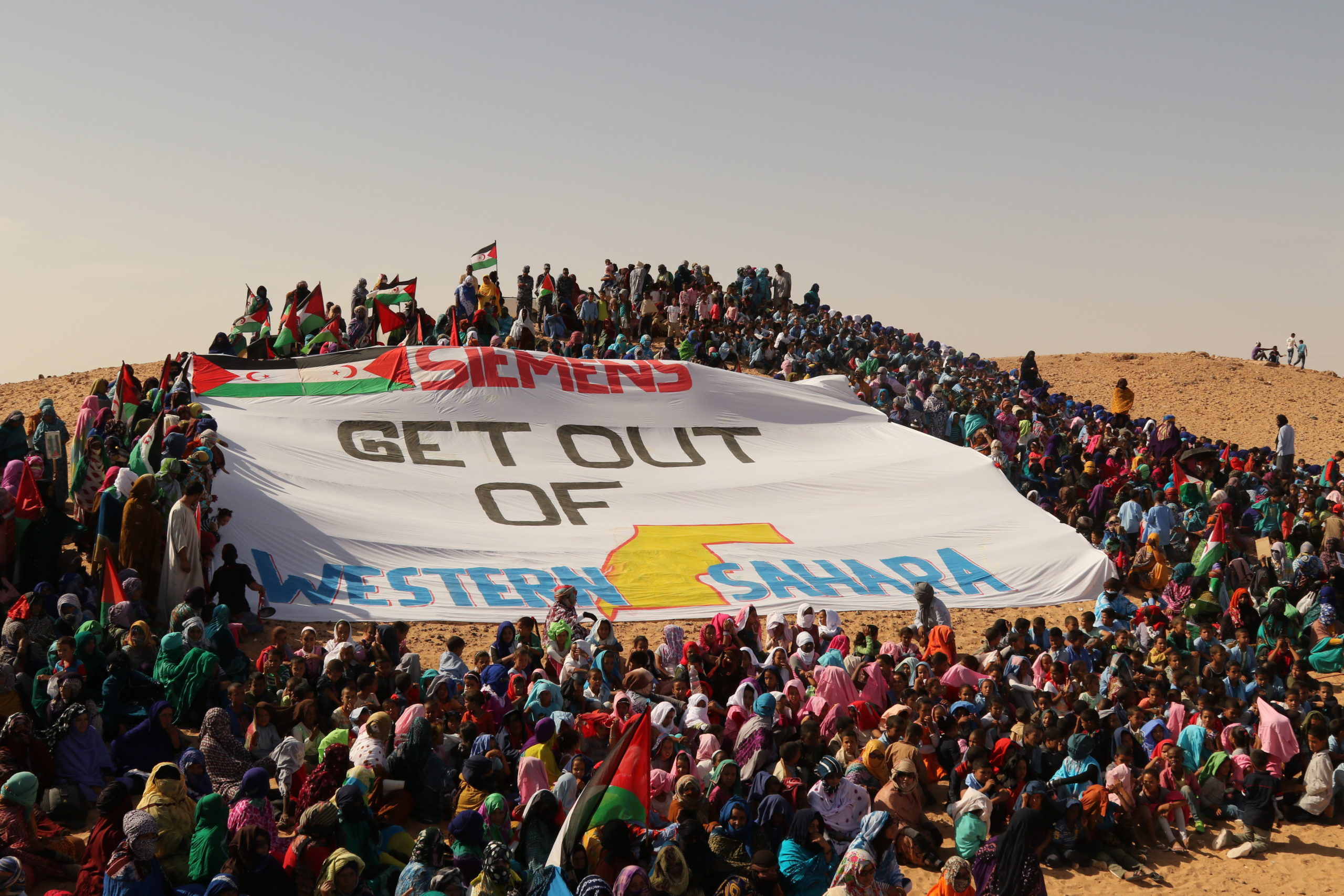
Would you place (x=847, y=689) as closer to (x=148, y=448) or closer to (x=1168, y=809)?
(x=1168, y=809)

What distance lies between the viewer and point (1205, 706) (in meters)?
12.0

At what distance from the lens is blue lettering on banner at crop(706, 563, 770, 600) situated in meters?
16.0

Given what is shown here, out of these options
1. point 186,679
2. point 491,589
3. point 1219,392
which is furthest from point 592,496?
point 1219,392

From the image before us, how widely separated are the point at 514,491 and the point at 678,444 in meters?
3.41

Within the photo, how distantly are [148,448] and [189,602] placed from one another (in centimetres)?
286

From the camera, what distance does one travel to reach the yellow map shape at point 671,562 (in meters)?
15.8

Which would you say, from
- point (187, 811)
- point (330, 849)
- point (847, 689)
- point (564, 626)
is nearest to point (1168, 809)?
point (847, 689)

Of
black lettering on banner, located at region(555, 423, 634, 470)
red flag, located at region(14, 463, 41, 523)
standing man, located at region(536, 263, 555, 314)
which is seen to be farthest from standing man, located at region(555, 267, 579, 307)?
red flag, located at region(14, 463, 41, 523)

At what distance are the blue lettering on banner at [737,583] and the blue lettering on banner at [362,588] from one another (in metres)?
4.48

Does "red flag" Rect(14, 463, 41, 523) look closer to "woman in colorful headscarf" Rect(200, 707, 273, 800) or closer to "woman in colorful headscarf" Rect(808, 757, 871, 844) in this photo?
"woman in colorful headscarf" Rect(200, 707, 273, 800)

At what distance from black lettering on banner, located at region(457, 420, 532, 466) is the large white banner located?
0.12 feet

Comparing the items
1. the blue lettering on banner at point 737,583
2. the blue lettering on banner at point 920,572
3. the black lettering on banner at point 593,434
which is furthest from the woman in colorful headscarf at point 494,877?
the black lettering on banner at point 593,434

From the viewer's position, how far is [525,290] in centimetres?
2531

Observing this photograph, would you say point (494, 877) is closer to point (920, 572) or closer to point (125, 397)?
point (920, 572)
